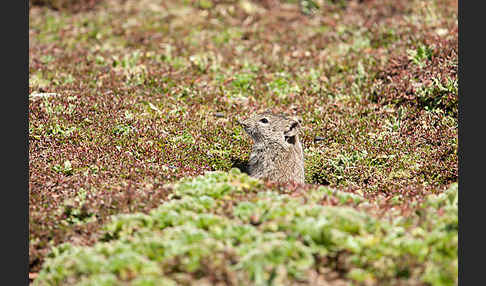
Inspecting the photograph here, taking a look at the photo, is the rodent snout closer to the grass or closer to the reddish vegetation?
the grass

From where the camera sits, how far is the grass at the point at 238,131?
5.70 m

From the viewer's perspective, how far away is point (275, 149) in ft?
31.5

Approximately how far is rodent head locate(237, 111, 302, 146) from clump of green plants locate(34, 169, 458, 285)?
9.74 feet

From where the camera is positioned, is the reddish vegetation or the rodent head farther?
the reddish vegetation

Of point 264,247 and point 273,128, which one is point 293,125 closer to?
Answer: point 273,128

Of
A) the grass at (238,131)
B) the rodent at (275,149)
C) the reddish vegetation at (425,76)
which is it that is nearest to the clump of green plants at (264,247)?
the grass at (238,131)

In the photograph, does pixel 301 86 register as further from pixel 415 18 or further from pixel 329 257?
pixel 329 257

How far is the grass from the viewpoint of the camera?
18.7 feet

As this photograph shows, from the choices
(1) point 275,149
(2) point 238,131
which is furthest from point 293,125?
(2) point 238,131

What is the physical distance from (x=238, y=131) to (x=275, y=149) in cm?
228

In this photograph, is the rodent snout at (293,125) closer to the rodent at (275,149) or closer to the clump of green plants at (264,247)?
the rodent at (275,149)

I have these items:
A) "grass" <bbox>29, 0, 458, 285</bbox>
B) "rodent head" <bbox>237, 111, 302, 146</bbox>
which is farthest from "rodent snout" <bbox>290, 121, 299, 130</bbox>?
"grass" <bbox>29, 0, 458, 285</bbox>

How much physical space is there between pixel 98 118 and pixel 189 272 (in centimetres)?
682

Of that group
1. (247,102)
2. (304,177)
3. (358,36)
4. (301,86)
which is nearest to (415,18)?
(358,36)
